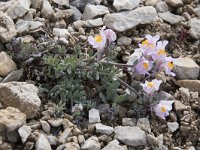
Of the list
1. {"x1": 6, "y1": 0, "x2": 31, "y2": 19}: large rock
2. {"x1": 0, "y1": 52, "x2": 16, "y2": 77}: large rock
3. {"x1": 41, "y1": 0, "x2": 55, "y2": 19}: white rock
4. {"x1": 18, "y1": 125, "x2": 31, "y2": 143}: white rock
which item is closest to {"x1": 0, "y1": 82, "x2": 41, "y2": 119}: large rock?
{"x1": 18, "y1": 125, "x2": 31, "y2": 143}: white rock

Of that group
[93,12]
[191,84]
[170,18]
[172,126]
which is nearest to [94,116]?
[172,126]

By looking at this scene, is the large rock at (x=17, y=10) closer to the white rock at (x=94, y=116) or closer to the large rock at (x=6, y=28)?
the large rock at (x=6, y=28)

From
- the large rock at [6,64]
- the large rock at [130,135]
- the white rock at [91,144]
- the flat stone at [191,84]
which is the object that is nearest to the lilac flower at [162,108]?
the large rock at [130,135]

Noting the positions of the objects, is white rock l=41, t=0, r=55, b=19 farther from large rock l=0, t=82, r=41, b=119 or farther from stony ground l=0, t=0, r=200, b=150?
large rock l=0, t=82, r=41, b=119

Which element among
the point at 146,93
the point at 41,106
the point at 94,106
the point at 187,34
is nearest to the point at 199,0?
the point at 187,34

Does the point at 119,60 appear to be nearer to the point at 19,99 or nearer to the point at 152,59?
the point at 152,59

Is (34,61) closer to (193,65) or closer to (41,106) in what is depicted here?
(41,106)
